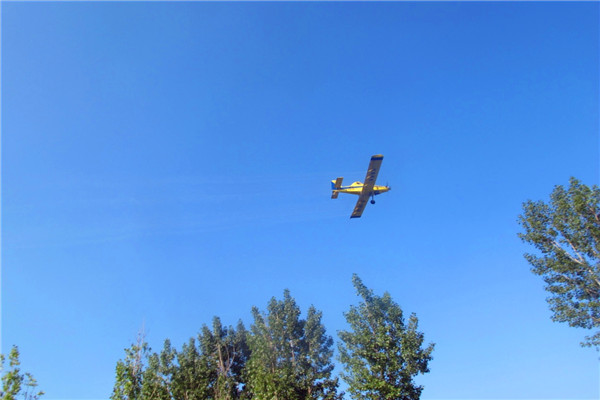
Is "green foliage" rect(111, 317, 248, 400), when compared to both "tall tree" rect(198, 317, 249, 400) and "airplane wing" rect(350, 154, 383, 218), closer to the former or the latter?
"tall tree" rect(198, 317, 249, 400)

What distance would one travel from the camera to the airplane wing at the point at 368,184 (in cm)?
2819

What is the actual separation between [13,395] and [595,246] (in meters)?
34.5

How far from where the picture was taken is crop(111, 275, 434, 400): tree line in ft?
79.3

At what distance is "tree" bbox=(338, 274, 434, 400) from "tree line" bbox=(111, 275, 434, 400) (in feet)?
0.20

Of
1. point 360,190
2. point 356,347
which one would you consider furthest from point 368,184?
point 356,347

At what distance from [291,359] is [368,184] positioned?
1661 cm

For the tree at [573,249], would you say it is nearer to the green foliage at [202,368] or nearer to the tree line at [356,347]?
the tree line at [356,347]

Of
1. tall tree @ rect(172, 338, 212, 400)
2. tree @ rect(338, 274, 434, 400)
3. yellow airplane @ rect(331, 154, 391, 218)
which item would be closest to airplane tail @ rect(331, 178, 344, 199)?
yellow airplane @ rect(331, 154, 391, 218)

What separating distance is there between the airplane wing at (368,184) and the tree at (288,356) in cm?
1051

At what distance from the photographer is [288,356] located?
2881cm

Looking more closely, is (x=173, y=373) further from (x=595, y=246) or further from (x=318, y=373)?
(x=595, y=246)

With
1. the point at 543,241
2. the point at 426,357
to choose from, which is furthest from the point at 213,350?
the point at 543,241

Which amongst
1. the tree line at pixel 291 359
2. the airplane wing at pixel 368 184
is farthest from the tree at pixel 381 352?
the airplane wing at pixel 368 184

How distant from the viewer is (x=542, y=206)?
26359 mm
